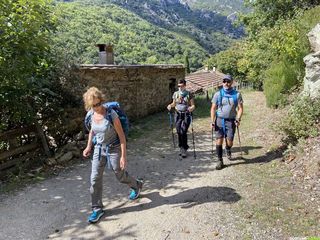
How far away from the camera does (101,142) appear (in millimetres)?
5223

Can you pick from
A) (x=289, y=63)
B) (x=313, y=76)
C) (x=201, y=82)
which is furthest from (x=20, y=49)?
(x=201, y=82)

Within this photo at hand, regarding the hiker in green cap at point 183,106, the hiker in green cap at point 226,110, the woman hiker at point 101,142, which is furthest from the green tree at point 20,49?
the hiker in green cap at point 226,110

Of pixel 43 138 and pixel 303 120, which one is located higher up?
pixel 303 120

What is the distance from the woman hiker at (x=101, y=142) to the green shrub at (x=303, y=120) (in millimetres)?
4397

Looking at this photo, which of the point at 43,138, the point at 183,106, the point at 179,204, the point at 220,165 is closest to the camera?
the point at 179,204

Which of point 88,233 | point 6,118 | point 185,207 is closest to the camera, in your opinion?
point 88,233

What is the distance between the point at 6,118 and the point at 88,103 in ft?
12.8

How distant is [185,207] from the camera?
18.6 feet

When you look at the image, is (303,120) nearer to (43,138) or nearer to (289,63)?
(43,138)

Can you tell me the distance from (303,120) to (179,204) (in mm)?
3781

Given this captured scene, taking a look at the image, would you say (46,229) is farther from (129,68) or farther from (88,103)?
(129,68)

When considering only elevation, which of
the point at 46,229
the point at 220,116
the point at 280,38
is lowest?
the point at 46,229

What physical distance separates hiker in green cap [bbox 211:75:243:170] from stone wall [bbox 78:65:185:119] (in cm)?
555

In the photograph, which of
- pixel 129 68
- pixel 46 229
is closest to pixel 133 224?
pixel 46 229
